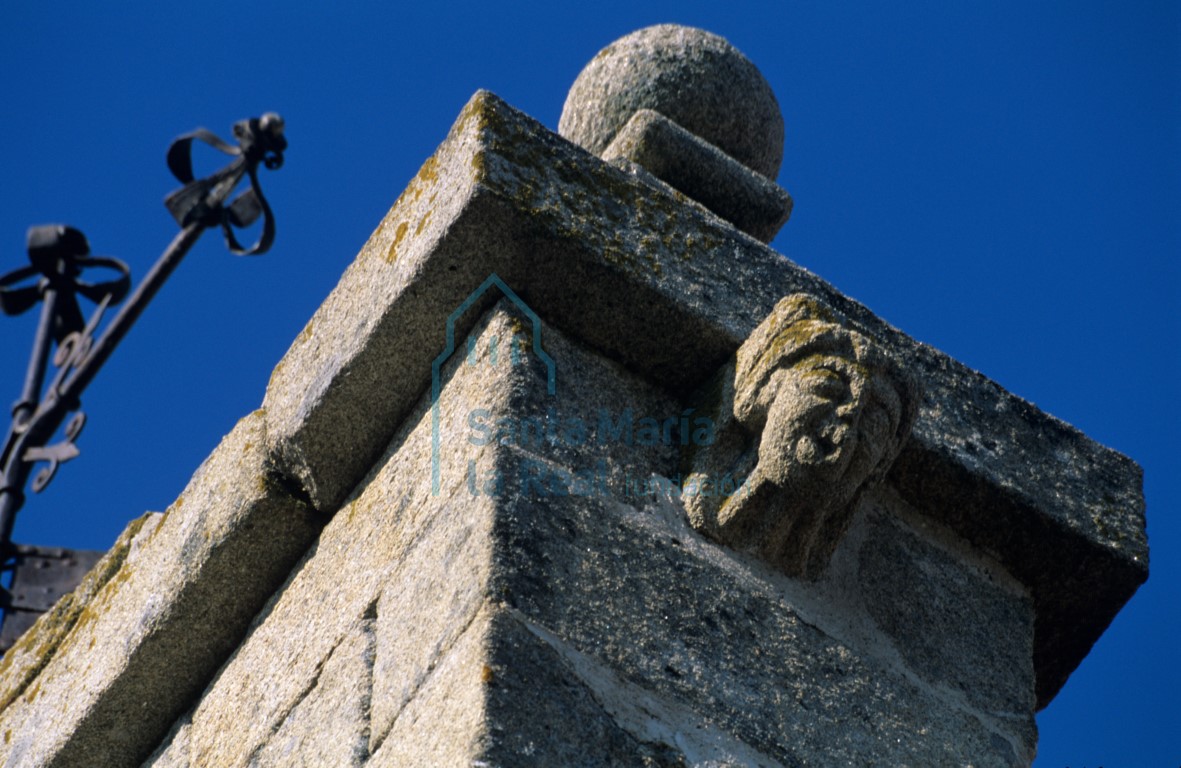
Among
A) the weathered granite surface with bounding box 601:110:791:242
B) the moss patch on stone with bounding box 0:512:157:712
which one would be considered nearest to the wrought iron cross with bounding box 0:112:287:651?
the moss patch on stone with bounding box 0:512:157:712

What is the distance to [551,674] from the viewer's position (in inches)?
86.8

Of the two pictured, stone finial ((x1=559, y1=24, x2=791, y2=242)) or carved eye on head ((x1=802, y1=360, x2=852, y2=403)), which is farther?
stone finial ((x1=559, y1=24, x2=791, y2=242))

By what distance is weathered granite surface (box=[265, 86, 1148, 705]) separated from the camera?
9.18ft

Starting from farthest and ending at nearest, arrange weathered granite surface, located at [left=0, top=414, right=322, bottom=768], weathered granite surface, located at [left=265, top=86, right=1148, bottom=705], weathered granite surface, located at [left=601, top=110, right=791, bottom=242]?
weathered granite surface, located at [left=601, top=110, right=791, bottom=242] → weathered granite surface, located at [left=0, top=414, right=322, bottom=768] → weathered granite surface, located at [left=265, top=86, right=1148, bottom=705]

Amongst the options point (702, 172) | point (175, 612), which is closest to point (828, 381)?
point (702, 172)

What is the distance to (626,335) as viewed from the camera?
2855mm

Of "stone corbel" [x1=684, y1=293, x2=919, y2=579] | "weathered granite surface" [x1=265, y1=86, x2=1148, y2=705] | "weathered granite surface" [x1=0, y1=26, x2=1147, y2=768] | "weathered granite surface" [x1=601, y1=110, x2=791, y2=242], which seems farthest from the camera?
"weathered granite surface" [x1=601, y1=110, x2=791, y2=242]

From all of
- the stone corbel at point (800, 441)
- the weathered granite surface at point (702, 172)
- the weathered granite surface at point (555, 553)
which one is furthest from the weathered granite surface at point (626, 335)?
the weathered granite surface at point (702, 172)

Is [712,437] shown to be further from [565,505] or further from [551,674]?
[551,674]

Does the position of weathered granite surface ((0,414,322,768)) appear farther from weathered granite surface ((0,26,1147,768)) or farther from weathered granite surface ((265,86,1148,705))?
weathered granite surface ((265,86,1148,705))

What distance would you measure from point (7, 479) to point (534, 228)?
9.80 feet

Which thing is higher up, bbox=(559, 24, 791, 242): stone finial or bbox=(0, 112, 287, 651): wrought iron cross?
bbox=(559, 24, 791, 242): stone finial

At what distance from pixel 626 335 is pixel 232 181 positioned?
9.84 feet

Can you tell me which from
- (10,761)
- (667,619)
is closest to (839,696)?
(667,619)
